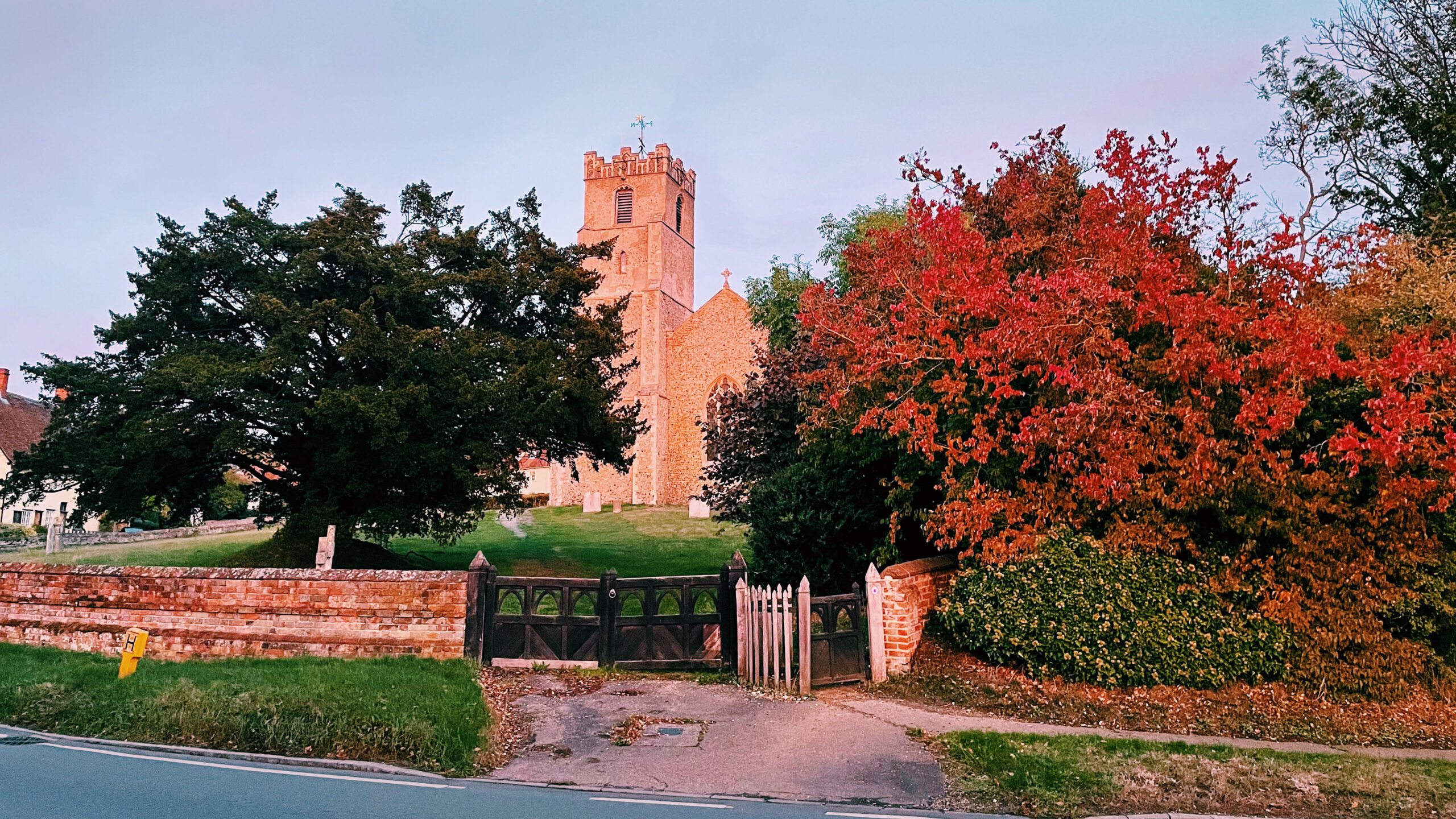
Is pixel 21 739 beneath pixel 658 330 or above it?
beneath

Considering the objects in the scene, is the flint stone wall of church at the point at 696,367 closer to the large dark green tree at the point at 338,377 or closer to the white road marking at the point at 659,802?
the large dark green tree at the point at 338,377

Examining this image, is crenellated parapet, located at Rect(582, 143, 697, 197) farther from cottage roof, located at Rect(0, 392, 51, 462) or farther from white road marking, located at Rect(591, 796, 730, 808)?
white road marking, located at Rect(591, 796, 730, 808)

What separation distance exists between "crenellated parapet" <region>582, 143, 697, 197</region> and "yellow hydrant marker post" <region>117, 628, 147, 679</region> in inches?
1718

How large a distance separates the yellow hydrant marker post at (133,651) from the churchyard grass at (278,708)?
0.39ft

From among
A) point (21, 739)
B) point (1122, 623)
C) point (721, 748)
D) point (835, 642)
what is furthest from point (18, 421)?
point (1122, 623)

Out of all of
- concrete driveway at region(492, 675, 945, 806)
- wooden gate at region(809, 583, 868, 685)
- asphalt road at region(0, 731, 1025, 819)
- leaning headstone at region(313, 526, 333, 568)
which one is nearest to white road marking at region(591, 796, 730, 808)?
asphalt road at region(0, 731, 1025, 819)

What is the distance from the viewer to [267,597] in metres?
11.9

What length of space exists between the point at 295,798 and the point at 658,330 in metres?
40.5

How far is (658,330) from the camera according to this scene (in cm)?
4650

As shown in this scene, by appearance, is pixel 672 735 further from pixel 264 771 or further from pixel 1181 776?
pixel 1181 776

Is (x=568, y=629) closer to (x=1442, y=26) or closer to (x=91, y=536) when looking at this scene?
(x=1442, y=26)

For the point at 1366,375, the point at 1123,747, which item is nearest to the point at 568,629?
the point at 1123,747

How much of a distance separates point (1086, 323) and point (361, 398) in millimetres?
13165

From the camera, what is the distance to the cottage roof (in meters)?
46.6
